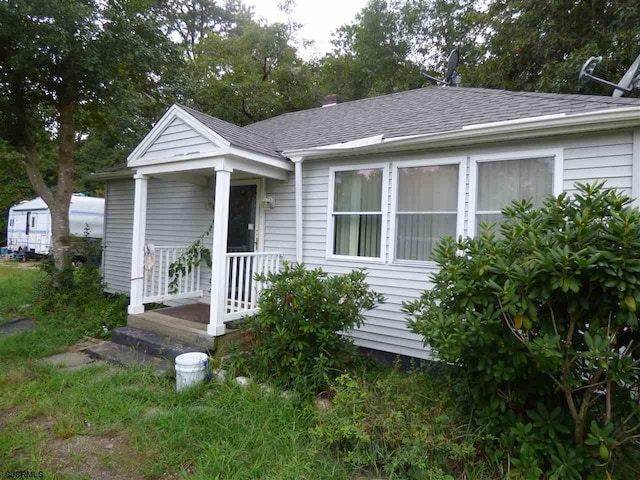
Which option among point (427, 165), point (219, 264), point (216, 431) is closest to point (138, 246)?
point (219, 264)

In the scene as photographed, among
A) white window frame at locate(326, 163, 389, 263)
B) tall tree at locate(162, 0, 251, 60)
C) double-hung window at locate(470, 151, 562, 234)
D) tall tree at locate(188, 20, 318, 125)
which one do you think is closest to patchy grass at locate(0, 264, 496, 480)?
white window frame at locate(326, 163, 389, 263)

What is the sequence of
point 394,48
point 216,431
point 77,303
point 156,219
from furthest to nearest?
point 394,48
point 156,219
point 77,303
point 216,431

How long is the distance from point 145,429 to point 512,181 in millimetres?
4279

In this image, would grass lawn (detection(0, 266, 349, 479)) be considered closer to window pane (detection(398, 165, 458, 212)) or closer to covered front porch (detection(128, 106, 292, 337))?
covered front porch (detection(128, 106, 292, 337))

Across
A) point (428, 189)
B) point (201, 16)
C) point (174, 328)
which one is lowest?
point (174, 328)

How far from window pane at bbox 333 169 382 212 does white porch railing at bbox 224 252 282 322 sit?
1219 mm

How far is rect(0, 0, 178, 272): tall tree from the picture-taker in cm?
582

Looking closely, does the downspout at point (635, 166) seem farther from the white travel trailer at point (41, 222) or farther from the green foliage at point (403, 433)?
the white travel trailer at point (41, 222)

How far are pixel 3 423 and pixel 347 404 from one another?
2.92 metres

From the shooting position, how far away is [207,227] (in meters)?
6.24

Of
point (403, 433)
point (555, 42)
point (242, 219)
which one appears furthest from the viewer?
point (555, 42)

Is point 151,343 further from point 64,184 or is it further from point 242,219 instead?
point 64,184

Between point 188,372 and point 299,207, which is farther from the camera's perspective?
point 299,207

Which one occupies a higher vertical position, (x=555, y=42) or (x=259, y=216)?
(x=555, y=42)
